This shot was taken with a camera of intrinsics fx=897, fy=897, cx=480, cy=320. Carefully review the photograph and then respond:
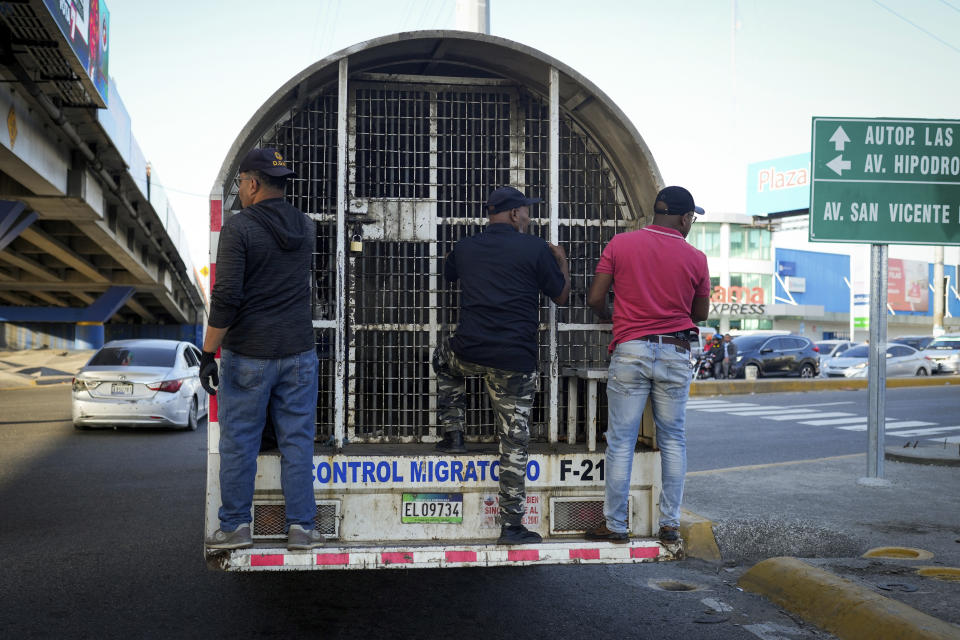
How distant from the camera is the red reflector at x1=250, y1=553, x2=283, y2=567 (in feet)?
13.4

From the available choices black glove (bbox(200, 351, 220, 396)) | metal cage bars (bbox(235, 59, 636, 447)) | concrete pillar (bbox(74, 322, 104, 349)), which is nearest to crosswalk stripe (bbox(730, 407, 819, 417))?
metal cage bars (bbox(235, 59, 636, 447))

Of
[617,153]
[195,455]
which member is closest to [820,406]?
[195,455]

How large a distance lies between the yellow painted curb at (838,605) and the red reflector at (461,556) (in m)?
1.80

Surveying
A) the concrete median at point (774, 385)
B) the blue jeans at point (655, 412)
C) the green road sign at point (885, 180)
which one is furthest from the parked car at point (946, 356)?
the blue jeans at point (655, 412)

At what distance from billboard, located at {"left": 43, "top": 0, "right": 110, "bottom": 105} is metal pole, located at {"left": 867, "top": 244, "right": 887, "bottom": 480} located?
10.4m

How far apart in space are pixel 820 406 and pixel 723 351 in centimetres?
813

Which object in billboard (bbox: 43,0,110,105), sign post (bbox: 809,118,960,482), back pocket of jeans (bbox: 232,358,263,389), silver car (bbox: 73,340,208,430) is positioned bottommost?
silver car (bbox: 73,340,208,430)

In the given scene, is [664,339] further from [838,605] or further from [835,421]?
[835,421]

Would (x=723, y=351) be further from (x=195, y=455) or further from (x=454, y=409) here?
(x=454, y=409)

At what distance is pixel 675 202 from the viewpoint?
4.82 metres

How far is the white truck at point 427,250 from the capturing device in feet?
15.0

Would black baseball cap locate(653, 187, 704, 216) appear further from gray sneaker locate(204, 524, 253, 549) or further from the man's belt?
gray sneaker locate(204, 524, 253, 549)

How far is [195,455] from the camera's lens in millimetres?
10656

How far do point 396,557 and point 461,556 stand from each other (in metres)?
0.31
